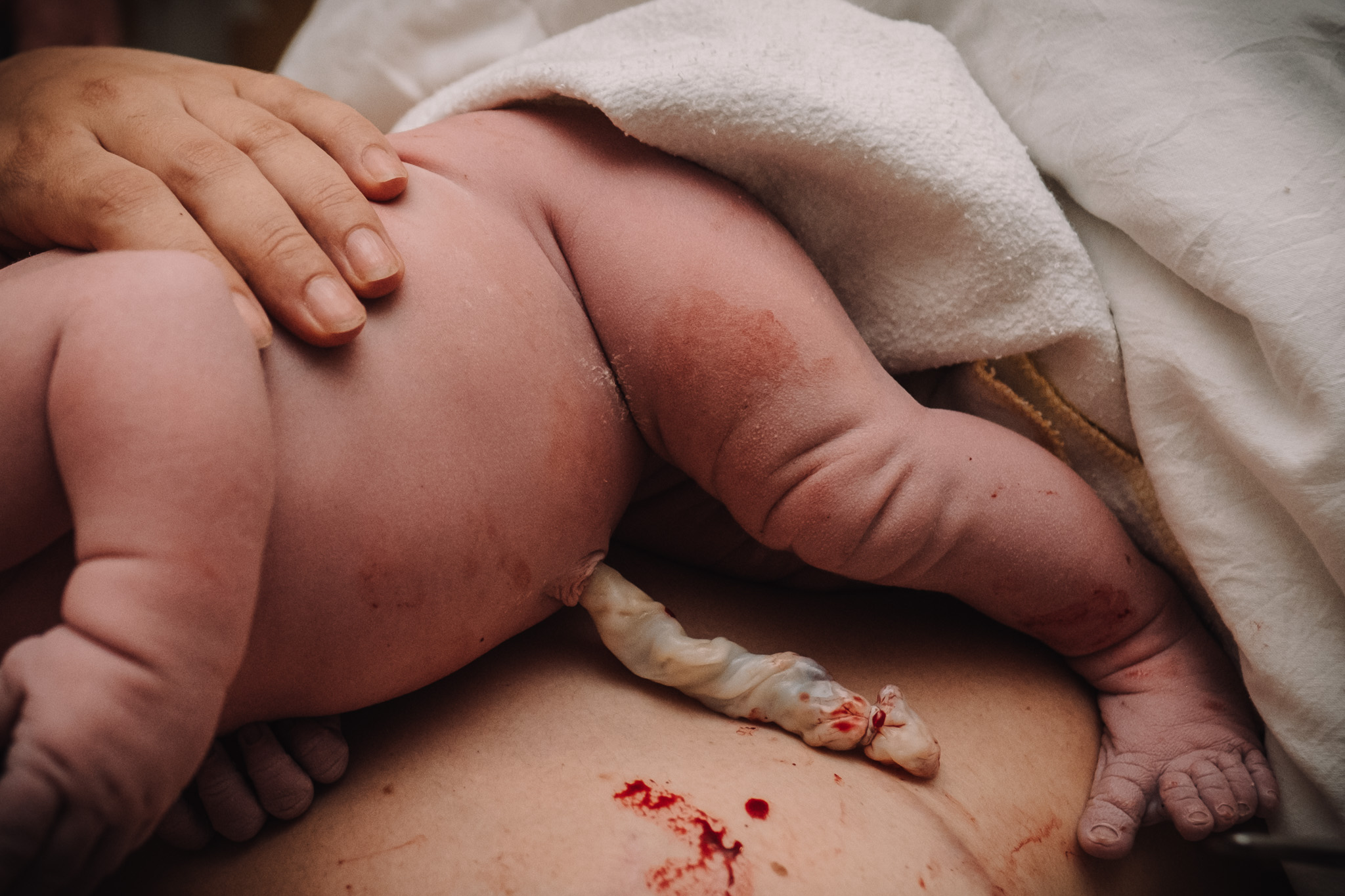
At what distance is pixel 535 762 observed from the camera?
595 millimetres

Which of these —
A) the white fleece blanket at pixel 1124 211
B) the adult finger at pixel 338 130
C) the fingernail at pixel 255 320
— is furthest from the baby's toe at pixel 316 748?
the white fleece blanket at pixel 1124 211

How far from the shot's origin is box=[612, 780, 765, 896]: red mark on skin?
0.50 meters

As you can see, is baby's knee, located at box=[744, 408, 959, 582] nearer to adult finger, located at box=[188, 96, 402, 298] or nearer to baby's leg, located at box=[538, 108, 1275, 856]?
baby's leg, located at box=[538, 108, 1275, 856]

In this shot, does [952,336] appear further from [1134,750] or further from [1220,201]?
[1134,750]

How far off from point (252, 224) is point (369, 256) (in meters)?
0.08

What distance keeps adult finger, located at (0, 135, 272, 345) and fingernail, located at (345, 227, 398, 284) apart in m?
0.07

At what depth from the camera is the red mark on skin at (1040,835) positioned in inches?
24.1

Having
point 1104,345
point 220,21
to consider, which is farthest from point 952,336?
point 220,21

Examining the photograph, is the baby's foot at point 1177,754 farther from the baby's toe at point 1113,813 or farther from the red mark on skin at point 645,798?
the red mark on skin at point 645,798

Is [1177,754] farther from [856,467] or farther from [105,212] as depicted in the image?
[105,212]

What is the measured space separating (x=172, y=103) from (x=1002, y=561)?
0.74 metres

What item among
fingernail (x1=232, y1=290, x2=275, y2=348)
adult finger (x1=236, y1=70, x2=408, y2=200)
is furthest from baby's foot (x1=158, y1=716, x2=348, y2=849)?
adult finger (x1=236, y1=70, x2=408, y2=200)

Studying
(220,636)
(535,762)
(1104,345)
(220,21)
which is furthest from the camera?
(220,21)

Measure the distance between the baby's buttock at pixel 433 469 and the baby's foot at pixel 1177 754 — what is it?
17.4 inches
